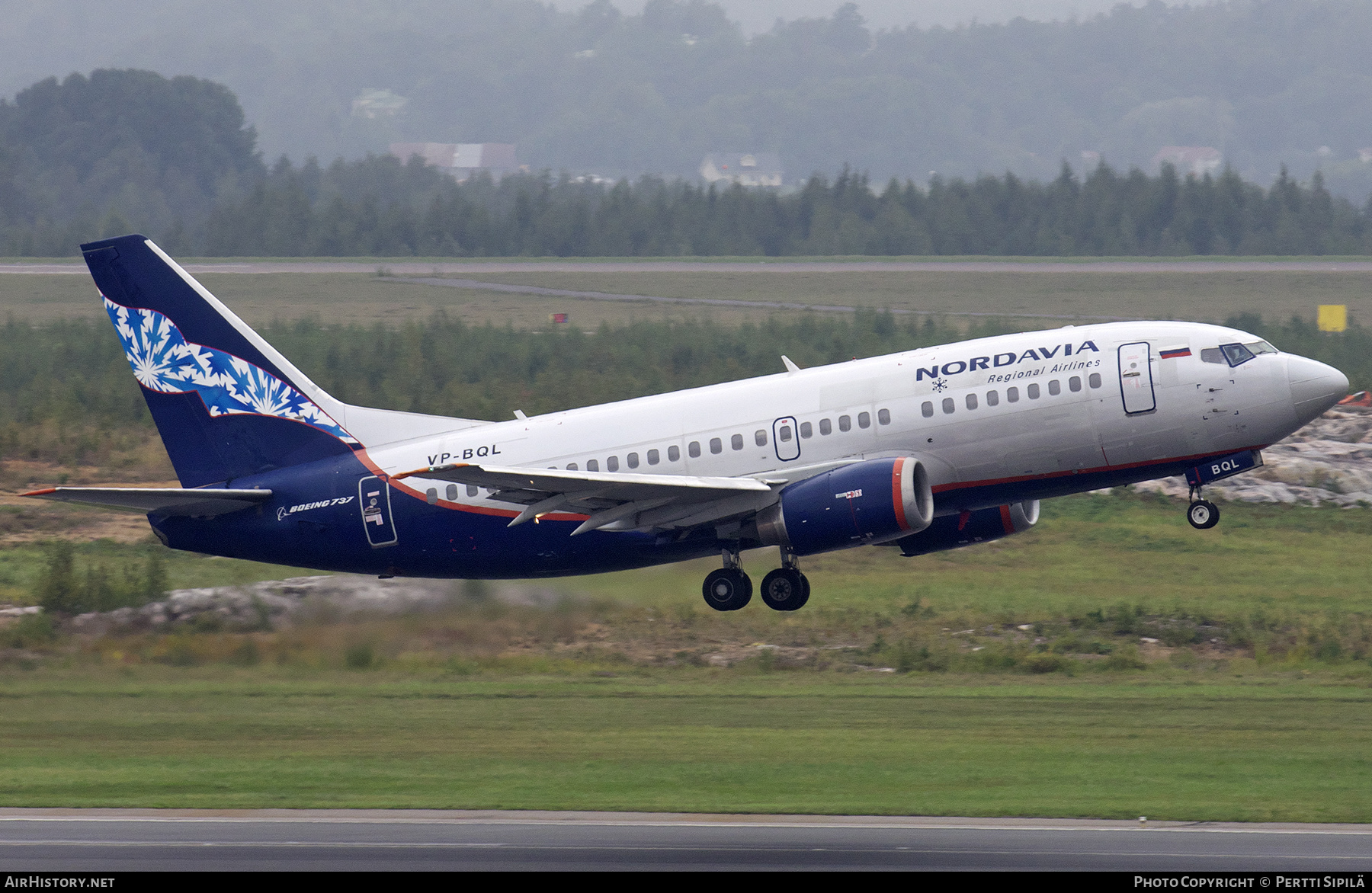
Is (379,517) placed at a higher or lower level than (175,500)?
lower

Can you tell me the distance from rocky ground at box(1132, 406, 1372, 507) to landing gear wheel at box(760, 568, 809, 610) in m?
24.8

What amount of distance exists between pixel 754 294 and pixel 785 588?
54623 millimetres

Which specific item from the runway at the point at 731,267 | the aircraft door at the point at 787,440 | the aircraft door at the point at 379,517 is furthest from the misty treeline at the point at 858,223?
the aircraft door at the point at 379,517

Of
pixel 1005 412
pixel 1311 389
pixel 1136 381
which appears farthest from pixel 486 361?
pixel 1311 389

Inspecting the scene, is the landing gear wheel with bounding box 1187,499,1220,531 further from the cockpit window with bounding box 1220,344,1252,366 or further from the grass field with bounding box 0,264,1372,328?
the grass field with bounding box 0,264,1372,328

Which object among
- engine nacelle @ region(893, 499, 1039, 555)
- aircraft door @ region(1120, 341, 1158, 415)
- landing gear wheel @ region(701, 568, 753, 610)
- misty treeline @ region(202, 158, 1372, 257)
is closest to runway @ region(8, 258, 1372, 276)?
misty treeline @ region(202, 158, 1372, 257)

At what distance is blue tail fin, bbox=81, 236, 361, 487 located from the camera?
38719 millimetres

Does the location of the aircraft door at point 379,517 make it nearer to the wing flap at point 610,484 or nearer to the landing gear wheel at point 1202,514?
the wing flap at point 610,484

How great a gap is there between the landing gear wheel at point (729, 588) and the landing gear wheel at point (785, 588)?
1.51 feet

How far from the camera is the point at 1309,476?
6125 cm

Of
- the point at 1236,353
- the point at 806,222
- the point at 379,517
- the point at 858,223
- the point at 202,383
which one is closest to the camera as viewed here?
the point at 1236,353

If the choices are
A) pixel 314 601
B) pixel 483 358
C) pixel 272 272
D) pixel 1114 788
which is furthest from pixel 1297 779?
pixel 272 272

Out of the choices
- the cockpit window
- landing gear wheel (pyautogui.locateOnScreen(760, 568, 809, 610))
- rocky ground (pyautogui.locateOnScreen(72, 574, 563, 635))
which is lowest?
rocky ground (pyautogui.locateOnScreen(72, 574, 563, 635))

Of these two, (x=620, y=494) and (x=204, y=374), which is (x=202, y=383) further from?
(x=620, y=494)
